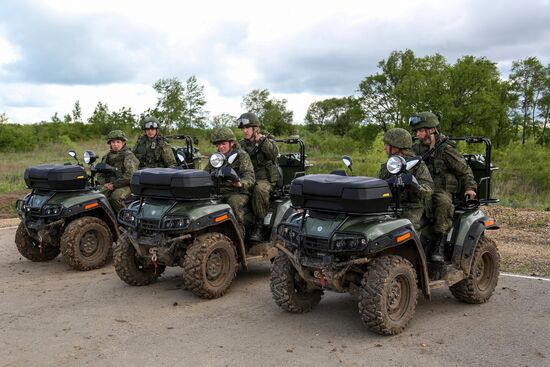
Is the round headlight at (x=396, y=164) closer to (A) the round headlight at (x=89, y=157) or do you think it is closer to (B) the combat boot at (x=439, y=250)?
(B) the combat boot at (x=439, y=250)

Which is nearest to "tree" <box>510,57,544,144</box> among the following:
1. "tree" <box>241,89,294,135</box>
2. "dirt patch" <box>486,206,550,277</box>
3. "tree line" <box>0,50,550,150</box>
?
"tree line" <box>0,50,550,150</box>

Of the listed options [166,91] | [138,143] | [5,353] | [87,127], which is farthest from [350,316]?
[87,127]

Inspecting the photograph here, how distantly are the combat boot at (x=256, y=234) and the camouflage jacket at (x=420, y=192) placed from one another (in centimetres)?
227

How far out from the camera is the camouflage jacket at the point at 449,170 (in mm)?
6910

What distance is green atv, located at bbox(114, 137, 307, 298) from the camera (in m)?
→ 7.04

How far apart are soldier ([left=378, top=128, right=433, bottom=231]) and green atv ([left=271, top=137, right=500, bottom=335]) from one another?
1.04 ft

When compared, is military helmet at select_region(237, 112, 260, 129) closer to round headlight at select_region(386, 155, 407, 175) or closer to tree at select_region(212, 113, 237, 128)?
round headlight at select_region(386, 155, 407, 175)

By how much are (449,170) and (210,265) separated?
302 cm

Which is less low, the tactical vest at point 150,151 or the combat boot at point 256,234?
the tactical vest at point 150,151

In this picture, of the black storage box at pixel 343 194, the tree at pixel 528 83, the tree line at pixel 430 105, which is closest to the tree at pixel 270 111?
the tree line at pixel 430 105

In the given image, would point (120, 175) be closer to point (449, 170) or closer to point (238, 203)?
point (238, 203)

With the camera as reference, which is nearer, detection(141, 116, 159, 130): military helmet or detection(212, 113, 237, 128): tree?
detection(141, 116, 159, 130): military helmet

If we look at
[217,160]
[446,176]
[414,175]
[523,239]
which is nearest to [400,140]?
[414,175]

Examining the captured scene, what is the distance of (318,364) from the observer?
5172 millimetres
